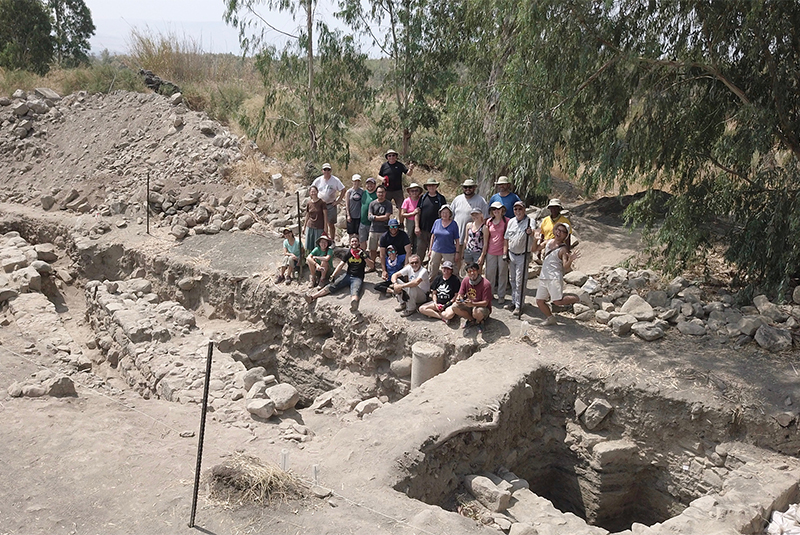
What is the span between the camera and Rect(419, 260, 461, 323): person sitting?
1002cm

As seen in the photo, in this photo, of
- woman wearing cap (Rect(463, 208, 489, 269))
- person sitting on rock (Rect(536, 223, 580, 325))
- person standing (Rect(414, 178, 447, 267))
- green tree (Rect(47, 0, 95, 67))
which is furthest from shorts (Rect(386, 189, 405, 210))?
green tree (Rect(47, 0, 95, 67))

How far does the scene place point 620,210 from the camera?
14703 mm

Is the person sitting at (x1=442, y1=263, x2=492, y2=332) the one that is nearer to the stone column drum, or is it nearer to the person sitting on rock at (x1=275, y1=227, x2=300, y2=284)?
the stone column drum

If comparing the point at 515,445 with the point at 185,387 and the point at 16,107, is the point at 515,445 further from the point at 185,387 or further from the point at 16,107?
the point at 16,107

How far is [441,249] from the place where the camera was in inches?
401

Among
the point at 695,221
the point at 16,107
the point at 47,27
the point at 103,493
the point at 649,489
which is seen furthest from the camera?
the point at 47,27

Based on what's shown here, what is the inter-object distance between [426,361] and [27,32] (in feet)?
78.2

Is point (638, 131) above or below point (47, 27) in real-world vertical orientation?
below

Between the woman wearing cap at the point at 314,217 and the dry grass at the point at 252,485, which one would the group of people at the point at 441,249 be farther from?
the dry grass at the point at 252,485

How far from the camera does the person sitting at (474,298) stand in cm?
949

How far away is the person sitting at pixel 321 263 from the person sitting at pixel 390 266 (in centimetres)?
97

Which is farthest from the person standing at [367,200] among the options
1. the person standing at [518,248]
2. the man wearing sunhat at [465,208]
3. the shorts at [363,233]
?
the person standing at [518,248]

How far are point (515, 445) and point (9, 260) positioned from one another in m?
11.0

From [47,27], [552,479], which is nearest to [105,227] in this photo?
[552,479]
